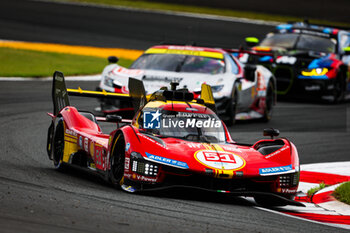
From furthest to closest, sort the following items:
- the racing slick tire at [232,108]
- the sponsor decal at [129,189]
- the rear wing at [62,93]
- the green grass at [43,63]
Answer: the green grass at [43,63], the racing slick tire at [232,108], the rear wing at [62,93], the sponsor decal at [129,189]

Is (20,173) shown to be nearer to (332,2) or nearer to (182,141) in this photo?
(182,141)

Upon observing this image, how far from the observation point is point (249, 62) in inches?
712

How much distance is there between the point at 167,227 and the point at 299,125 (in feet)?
32.7

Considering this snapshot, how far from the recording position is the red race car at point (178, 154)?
827 cm

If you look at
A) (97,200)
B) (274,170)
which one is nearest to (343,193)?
(274,170)

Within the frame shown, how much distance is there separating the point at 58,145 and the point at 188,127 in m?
1.92

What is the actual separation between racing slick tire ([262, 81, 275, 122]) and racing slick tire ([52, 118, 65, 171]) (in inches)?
282

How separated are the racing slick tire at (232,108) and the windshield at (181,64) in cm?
55

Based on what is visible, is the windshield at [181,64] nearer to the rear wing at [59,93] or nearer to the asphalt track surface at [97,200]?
the asphalt track surface at [97,200]

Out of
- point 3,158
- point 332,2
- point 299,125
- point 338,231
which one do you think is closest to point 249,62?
point 299,125

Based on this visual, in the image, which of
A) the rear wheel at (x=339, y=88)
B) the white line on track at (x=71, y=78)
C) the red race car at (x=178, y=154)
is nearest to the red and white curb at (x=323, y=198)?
the red race car at (x=178, y=154)

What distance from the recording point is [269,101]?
1734 cm

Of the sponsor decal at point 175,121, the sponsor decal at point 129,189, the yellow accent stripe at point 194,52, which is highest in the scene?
the sponsor decal at point 175,121

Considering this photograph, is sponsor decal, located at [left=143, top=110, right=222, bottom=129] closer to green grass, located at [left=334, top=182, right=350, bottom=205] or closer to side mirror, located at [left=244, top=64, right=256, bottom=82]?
green grass, located at [left=334, top=182, right=350, bottom=205]
